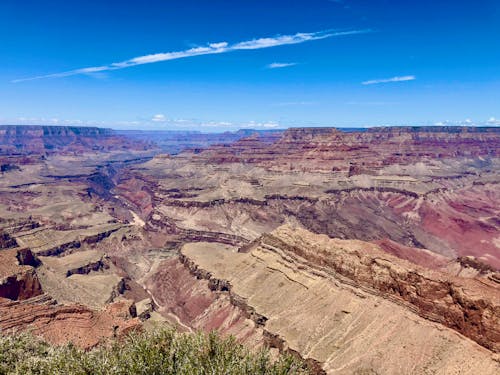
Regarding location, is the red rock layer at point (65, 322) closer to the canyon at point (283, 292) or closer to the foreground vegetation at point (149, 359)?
the canyon at point (283, 292)

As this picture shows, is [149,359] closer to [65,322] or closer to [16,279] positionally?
[65,322]

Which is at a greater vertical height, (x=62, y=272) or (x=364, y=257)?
(x=364, y=257)

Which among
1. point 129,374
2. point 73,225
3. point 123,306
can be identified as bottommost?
point 73,225

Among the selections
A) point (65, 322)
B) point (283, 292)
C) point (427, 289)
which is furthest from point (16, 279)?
point (427, 289)

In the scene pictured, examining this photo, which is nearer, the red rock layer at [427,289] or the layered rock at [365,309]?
the layered rock at [365,309]

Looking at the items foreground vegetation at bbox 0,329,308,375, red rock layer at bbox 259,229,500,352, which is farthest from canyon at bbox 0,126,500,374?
foreground vegetation at bbox 0,329,308,375

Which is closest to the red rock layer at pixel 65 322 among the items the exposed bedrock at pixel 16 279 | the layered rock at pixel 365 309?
the exposed bedrock at pixel 16 279

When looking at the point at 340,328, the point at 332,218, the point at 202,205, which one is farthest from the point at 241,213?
the point at 340,328

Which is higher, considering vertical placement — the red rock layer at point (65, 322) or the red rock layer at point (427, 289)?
the red rock layer at point (427, 289)

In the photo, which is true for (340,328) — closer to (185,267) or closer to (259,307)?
(259,307)
